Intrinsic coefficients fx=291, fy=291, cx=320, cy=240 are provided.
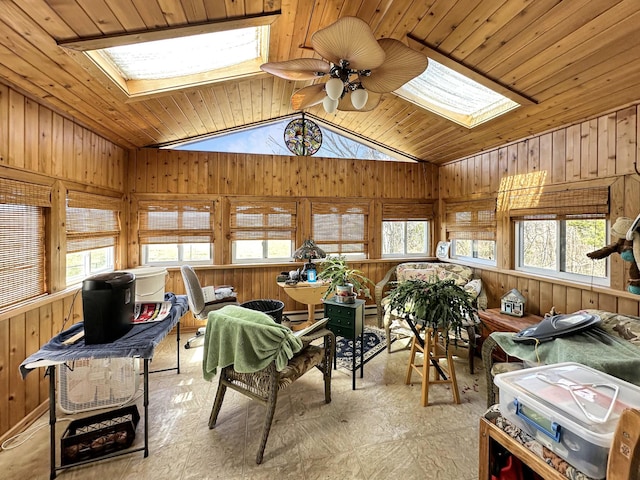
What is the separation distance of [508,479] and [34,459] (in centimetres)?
263

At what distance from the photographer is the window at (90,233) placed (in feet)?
9.19

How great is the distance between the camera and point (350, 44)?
5.05ft

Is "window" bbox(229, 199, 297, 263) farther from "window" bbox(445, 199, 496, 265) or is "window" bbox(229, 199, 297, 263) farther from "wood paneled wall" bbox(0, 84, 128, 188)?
"window" bbox(445, 199, 496, 265)

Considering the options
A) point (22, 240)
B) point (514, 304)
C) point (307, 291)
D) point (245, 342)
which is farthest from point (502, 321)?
point (22, 240)

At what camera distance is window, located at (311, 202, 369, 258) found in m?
4.45

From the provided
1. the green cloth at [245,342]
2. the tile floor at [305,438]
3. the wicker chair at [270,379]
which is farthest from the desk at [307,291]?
the green cloth at [245,342]

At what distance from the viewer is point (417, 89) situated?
3061 mm

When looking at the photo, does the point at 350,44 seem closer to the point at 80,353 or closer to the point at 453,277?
the point at 80,353

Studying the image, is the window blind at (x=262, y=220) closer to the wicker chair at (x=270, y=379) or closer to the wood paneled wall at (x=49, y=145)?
the wood paneled wall at (x=49, y=145)

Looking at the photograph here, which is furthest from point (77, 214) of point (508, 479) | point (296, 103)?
point (508, 479)

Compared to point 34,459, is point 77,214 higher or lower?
higher

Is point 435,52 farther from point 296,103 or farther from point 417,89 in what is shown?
point 296,103

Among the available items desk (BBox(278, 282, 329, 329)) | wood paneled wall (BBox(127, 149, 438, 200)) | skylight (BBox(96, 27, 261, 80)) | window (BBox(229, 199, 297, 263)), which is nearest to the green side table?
desk (BBox(278, 282, 329, 329))

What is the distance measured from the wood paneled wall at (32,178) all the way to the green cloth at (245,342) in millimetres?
1337
